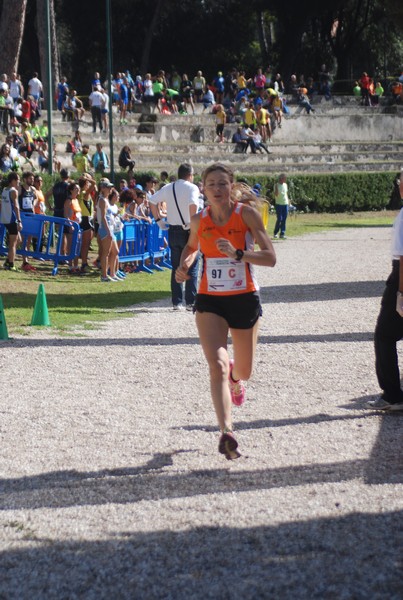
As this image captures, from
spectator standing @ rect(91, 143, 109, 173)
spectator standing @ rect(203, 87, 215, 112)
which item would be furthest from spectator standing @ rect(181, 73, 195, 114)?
spectator standing @ rect(91, 143, 109, 173)

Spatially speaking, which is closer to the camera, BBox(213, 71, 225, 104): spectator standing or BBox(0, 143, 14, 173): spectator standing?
BBox(0, 143, 14, 173): spectator standing

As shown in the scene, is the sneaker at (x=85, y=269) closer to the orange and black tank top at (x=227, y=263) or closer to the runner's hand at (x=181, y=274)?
the runner's hand at (x=181, y=274)

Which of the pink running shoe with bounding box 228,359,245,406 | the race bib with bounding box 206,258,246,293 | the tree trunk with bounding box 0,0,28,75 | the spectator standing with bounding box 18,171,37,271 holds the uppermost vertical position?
the tree trunk with bounding box 0,0,28,75

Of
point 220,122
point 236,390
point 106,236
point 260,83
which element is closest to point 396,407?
point 236,390

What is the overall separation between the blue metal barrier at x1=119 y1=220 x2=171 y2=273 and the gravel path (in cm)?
845

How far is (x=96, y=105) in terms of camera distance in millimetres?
40156

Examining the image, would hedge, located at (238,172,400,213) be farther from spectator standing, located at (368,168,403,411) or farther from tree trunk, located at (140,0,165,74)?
spectator standing, located at (368,168,403,411)

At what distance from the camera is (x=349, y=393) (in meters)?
8.91

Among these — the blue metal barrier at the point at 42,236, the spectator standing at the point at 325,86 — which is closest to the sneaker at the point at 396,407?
the blue metal barrier at the point at 42,236

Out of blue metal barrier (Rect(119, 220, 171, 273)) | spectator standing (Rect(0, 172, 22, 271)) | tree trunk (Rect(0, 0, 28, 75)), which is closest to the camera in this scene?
spectator standing (Rect(0, 172, 22, 271))

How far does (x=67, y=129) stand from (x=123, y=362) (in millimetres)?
31005

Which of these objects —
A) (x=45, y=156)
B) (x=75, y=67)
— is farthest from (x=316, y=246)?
(x=75, y=67)

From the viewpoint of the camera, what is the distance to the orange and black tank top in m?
6.75

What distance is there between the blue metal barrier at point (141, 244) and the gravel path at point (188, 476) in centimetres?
845
